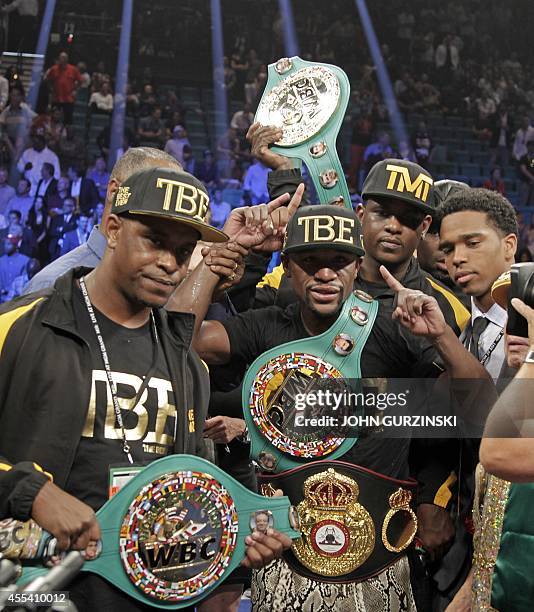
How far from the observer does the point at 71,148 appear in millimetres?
9039

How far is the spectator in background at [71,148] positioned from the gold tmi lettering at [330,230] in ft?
23.3

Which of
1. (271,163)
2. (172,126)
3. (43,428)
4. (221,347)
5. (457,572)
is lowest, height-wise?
(457,572)

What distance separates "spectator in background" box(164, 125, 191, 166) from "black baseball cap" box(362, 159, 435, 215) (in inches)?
272

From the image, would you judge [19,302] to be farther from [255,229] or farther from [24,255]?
[24,255]

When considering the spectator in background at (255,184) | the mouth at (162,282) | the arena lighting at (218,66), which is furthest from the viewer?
the arena lighting at (218,66)

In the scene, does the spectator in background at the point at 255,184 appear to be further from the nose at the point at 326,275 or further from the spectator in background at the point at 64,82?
the nose at the point at 326,275

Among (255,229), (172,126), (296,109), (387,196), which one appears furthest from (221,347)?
(172,126)

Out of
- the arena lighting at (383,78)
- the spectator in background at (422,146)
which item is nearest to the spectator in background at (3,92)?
the arena lighting at (383,78)

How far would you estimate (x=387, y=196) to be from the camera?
2.46 m

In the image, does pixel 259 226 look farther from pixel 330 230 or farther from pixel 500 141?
pixel 500 141

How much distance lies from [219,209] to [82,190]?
131 centimetres

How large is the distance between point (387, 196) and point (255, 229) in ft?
1.26

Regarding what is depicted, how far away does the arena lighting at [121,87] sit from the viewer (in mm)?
9391

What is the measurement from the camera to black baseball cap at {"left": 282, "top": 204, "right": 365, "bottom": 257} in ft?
7.18
